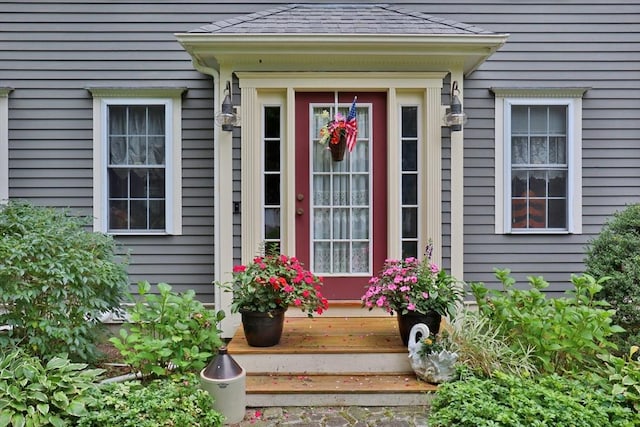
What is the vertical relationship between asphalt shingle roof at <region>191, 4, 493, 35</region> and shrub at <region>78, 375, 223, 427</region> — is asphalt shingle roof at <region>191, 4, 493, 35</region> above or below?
above

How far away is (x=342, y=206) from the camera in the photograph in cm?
400

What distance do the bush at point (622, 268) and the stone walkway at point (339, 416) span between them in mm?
1852

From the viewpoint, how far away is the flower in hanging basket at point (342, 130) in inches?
149

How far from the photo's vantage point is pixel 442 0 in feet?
15.2

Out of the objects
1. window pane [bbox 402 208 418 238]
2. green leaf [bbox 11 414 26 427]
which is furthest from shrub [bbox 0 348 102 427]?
window pane [bbox 402 208 418 238]

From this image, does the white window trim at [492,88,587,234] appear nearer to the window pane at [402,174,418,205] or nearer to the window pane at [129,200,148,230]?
the window pane at [402,174,418,205]

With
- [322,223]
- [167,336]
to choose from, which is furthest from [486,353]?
[167,336]

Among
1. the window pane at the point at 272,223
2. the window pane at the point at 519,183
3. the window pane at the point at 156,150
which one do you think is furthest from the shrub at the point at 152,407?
the window pane at the point at 519,183

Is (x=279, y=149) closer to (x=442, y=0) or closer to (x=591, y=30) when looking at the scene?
(x=442, y=0)

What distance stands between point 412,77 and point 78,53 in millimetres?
3590

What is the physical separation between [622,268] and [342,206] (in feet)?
7.86

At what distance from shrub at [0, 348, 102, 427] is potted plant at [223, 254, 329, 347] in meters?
1.09

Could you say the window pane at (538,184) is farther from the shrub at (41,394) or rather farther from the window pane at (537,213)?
the shrub at (41,394)

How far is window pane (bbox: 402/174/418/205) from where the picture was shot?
157 inches
